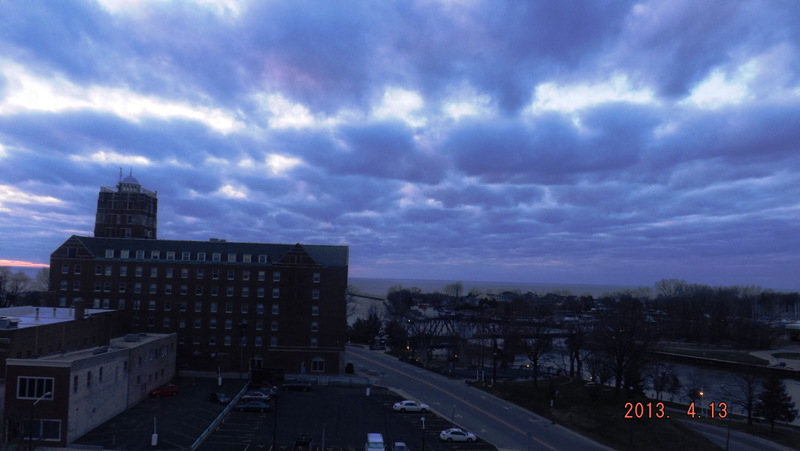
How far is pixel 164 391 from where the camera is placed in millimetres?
52938

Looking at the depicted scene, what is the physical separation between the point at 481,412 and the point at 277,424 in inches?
808

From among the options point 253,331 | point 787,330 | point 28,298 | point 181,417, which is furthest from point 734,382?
point 28,298

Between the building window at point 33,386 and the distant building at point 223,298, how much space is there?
93.9ft

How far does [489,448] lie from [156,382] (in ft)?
129

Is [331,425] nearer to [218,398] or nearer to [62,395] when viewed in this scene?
[218,398]

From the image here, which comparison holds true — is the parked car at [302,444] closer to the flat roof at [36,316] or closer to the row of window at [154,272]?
the flat roof at [36,316]

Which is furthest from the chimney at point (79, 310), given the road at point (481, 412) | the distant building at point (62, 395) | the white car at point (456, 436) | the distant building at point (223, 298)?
the white car at point (456, 436)

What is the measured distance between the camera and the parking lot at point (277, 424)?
125ft

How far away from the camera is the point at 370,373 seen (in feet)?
230

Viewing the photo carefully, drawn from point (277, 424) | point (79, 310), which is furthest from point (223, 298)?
point (277, 424)

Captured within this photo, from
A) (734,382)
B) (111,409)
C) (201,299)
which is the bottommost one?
(734,382)

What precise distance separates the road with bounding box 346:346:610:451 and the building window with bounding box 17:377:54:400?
33.3 metres

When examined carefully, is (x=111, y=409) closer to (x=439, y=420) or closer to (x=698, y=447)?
(x=439, y=420)

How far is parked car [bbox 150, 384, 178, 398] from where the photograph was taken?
2059 inches
